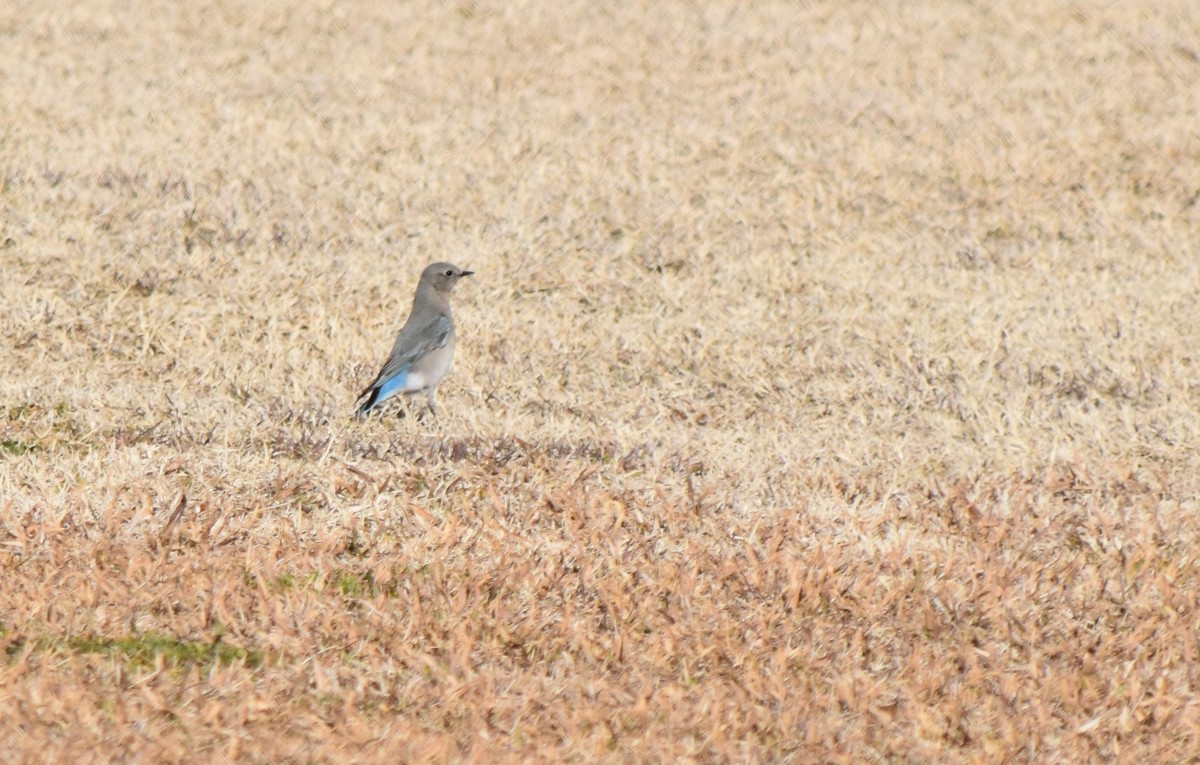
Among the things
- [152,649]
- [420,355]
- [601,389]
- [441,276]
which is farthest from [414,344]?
[152,649]

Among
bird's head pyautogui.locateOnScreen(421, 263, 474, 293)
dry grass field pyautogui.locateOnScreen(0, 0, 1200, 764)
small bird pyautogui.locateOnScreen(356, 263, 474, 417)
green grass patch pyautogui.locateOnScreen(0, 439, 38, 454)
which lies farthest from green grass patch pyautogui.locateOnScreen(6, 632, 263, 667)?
bird's head pyautogui.locateOnScreen(421, 263, 474, 293)

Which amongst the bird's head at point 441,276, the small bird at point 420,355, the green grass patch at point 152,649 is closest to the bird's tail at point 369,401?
the small bird at point 420,355

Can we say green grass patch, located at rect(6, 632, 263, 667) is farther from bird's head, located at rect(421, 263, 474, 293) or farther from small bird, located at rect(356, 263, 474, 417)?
bird's head, located at rect(421, 263, 474, 293)

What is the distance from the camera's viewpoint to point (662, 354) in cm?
1048

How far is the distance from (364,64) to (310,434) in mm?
11104

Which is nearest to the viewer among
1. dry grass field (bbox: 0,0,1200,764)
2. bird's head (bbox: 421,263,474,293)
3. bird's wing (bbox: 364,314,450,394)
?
dry grass field (bbox: 0,0,1200,764)

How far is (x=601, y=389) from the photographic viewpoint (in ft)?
32.2

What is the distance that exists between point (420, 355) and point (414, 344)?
0.49ft

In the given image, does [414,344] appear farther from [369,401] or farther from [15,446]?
[15,446]

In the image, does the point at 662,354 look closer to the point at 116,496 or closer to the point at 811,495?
the point at 811,495

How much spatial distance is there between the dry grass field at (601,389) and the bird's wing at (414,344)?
386mm

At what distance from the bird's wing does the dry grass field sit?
386mm

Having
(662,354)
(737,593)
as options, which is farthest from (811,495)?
(662,354)

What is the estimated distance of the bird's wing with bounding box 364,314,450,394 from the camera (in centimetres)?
877
